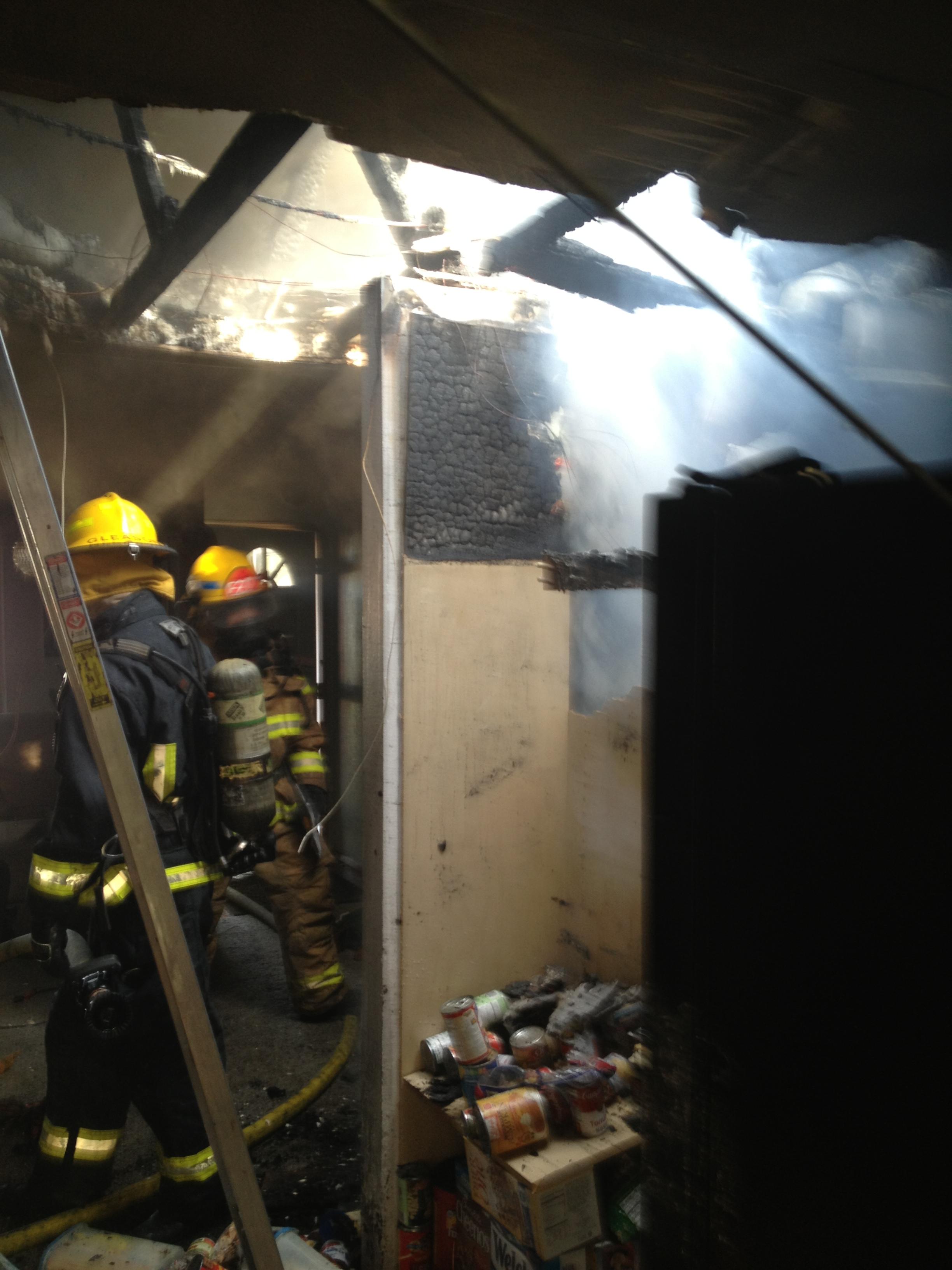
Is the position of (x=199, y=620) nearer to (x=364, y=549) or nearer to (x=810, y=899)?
(x=364, y=549)

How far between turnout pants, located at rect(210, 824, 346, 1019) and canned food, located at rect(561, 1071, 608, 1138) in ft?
7.69

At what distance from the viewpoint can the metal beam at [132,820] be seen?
5.41 feet

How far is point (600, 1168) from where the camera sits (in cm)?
216

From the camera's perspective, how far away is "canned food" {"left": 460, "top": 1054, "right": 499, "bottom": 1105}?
7.75 feet

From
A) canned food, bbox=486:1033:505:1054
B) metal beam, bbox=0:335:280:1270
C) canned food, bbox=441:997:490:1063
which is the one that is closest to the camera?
metal beam, bbox=0:335:280:1270

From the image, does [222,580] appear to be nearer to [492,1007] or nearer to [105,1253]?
[492,1007]

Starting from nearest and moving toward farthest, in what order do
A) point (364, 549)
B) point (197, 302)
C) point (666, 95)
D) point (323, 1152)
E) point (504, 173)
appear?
1. point (666, 95)
2. point (504, 173)
3. point (364, 549)
4. point (323, 1152)
5. point (197, 302)

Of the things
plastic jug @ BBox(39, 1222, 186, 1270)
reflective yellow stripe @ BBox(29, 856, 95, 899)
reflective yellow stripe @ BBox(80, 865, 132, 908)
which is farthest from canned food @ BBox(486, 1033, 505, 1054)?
reflective yellow stripe @ BBox(29, 856, 95, 899)

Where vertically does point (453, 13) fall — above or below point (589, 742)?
above

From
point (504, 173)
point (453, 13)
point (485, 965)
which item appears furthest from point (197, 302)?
point (485, 965)

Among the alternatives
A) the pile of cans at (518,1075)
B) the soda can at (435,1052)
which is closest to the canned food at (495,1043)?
the pile of cans at (518,1075)

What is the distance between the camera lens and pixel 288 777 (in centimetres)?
429

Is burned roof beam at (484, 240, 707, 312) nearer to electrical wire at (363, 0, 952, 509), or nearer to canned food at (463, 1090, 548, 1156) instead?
electrical wire at (363, 0, 952, 509)

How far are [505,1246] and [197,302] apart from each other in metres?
3.86
